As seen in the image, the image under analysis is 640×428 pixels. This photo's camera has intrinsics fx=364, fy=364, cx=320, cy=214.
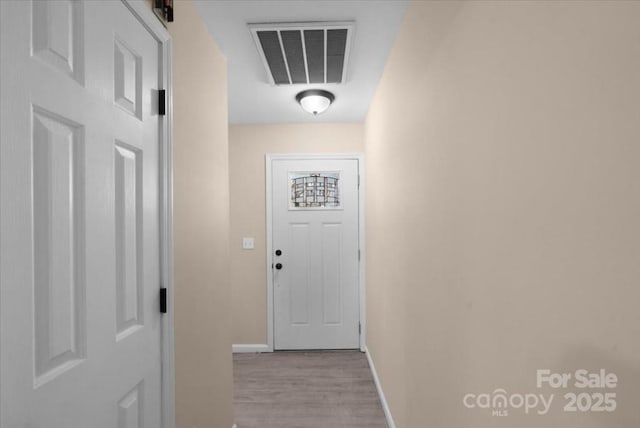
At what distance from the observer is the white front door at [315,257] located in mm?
3873

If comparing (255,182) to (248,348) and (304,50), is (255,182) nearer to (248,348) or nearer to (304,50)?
(248,348)

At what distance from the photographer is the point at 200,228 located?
1789 mm

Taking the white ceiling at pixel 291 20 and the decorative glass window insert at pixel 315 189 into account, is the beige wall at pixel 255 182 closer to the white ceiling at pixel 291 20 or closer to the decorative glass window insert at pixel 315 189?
the decorative glass window insert at pixel 315 189

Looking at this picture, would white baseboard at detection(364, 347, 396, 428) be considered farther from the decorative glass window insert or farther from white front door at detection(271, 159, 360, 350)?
the decorative glass window insert

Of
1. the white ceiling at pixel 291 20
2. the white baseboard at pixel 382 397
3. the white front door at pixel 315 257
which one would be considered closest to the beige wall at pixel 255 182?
the white front door at pixel 315 257

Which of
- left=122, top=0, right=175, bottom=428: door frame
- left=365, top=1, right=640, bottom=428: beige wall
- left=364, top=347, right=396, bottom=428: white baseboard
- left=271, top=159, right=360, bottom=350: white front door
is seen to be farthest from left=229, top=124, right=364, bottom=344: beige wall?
left=122, top=0, right=175, bottom=428: door frame

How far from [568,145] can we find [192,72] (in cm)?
159

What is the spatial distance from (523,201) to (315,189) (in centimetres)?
317

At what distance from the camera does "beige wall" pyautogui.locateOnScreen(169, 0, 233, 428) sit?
1543 mm

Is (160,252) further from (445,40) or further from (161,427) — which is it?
(445,40)

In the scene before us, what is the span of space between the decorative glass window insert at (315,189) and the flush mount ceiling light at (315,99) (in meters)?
0.96

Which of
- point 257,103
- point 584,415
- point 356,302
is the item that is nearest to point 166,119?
point 584,415

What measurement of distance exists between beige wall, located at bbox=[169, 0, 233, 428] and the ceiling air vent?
320 mm

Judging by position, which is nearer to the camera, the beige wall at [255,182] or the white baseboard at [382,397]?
the white baseboard at [382,397]
